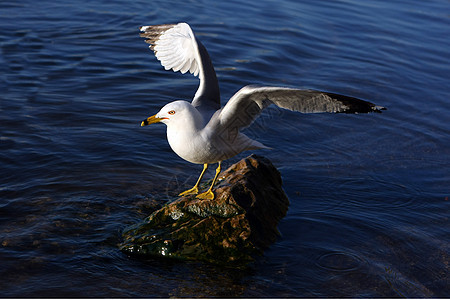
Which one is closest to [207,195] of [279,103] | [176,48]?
[279,103]

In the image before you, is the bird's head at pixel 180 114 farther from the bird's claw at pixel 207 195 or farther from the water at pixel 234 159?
the water at pixel 234 159

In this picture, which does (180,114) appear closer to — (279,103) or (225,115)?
(225,115)

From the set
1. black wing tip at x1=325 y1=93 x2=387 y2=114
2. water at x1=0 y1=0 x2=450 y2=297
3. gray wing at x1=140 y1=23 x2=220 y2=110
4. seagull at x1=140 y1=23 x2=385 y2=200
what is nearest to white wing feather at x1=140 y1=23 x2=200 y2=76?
gray wing at x1=140 y1=23 x2=220 y2=110

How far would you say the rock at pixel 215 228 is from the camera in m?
5.71

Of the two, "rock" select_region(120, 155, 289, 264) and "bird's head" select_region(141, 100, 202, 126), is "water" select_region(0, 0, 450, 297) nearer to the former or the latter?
"rock" select_region(120, 155, 289, 264)

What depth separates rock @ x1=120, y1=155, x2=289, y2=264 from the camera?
5.71m

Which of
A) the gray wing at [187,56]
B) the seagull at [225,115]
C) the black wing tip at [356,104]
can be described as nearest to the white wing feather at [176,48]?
the gray wing at [187,56]

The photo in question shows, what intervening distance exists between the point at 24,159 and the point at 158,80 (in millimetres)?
3834

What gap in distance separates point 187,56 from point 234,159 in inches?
66.4

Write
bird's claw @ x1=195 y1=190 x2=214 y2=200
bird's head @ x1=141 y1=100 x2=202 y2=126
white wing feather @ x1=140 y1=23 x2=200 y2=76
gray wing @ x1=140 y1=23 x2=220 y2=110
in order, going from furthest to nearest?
white wing feather @ x1=140 y1=23 x2=200 y2=76 → gray wing @ x1=140 y1=23 x2=220 y2=110 → bird's claw @ x1=195 y1=190 x2=214 y2=200 → bird's head @ x1=141 y1=100 x2=202 y2=126

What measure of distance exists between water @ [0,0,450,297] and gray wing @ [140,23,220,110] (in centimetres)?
128

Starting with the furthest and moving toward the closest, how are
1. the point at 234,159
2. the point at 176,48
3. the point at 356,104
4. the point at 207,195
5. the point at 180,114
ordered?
the point at 234,159 → the point at 176,48 → the point at 207,195 → the point at 180,114 → the point at 356,104

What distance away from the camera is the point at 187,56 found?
732cm

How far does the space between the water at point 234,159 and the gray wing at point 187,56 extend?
128cm
